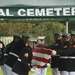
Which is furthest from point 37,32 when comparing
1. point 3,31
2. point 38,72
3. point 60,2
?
point 60,2

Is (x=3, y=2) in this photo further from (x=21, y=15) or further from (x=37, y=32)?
(x=37, y=32)

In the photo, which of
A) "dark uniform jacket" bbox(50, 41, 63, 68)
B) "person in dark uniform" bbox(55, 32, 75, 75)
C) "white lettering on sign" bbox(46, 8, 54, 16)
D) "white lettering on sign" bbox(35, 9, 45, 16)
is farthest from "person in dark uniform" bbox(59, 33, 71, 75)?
"white lettering on sign" bbox(35, 9, 45, 16)

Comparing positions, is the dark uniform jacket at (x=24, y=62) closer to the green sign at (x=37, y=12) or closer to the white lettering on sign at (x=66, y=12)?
the green sign at (x=37, y=12)

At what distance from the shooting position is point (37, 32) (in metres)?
28.1

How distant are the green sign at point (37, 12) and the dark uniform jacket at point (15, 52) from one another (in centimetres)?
71

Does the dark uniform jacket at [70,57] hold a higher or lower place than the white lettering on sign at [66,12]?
lower

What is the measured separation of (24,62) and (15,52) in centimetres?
110

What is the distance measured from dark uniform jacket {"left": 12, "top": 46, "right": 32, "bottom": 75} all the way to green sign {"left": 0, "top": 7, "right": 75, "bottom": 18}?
0.95m

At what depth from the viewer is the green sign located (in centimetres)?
993

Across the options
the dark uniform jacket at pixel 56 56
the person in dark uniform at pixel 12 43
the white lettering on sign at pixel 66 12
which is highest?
the white lettering on sign at pixel 66 12

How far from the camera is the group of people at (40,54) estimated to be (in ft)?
32.6

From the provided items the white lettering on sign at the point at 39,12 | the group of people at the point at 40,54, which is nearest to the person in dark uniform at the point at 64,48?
the group of people at the point at 40,54

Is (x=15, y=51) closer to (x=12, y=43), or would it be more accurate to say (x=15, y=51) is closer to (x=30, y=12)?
(x=12, y=43)

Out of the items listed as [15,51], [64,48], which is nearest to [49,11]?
[15,51]
